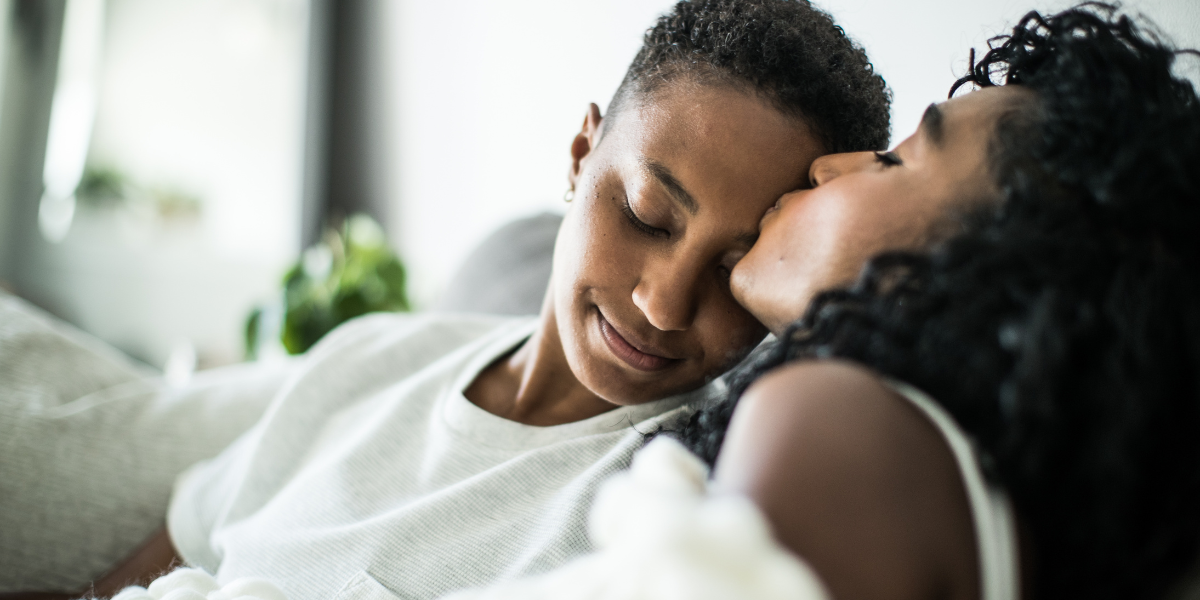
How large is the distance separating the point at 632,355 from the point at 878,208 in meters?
0.27

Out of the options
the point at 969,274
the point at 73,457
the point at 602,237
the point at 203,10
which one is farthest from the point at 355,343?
the point at 203,10

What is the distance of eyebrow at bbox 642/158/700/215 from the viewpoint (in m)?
0.65

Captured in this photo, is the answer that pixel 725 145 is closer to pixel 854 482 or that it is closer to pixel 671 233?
pixel 671 233

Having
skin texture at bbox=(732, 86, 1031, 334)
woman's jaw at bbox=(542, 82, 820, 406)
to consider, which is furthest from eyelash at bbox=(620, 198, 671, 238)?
skin texture at bbox=(732, 86, 1031, 334)

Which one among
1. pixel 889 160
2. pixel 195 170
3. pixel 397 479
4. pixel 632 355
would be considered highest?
pixel 889 160

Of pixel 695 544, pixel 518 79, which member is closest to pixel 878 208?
pixel 695 544

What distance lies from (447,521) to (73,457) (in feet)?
2.06

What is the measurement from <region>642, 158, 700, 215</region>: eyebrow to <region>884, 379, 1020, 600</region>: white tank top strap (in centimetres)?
32

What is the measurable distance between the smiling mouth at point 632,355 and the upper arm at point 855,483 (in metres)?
0.32

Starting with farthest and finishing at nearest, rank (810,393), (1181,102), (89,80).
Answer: (89,80), (1181,102), (810,393)

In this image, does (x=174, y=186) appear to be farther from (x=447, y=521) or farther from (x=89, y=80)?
(x=447, y=521)

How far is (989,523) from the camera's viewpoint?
368mm

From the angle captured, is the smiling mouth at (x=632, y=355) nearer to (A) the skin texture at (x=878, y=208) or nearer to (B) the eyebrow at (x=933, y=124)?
(A) the skin texture at (x=878, y=208)

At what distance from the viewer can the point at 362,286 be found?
1847 mm
